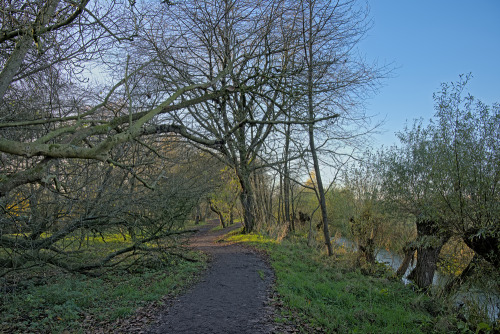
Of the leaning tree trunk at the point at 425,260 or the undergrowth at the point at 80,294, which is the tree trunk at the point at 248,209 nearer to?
the undergrowth at the point at 80,294

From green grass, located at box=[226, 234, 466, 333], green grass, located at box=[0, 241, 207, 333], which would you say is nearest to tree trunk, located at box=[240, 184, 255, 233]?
green grass, located at box=[226, 234, 466, 333]

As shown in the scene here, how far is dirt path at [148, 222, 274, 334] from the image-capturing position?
5316 mm

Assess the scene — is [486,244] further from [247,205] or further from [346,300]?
[247,205]

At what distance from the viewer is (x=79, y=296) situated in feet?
21.9

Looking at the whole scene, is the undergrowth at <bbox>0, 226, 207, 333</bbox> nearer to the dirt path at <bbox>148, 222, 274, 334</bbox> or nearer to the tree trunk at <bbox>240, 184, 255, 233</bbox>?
the dirt path at <bbox>148, 222, 274, 334</bbox>

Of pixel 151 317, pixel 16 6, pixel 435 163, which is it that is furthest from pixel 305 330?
pixel 16 6

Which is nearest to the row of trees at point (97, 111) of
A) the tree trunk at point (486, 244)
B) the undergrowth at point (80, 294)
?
the undergrowth at point (80, 294)

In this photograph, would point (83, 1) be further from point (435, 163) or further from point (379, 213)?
point (379, 213)

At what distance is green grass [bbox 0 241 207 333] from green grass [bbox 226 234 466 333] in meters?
2.91

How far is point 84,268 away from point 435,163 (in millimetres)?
9826

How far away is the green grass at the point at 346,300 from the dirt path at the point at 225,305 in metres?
0.52

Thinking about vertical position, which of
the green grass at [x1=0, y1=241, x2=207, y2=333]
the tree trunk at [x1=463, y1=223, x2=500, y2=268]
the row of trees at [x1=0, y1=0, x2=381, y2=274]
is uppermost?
the row of trees at [x1=0, y1=0, x2=381, y2=274]

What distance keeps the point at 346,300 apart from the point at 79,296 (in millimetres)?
6201

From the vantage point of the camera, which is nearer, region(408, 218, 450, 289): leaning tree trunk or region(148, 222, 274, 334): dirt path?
region(148, 222, 274, 334): dirt path
